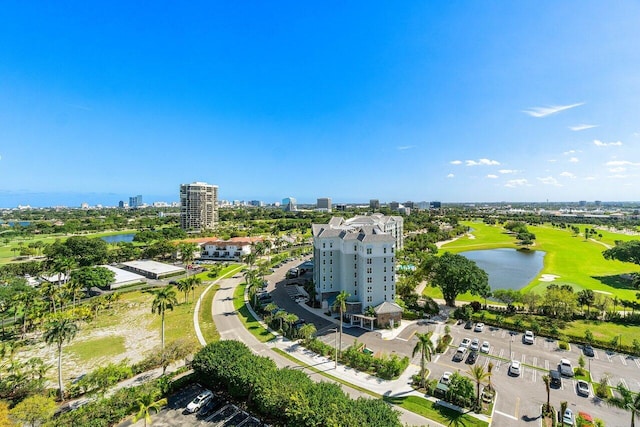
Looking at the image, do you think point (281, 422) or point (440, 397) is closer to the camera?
point (281, 422)

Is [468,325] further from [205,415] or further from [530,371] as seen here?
[205,415]

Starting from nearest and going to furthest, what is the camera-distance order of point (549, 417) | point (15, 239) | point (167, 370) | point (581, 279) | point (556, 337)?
point (549, 417) < point (167, 370) < point (556, 337) < point (581, 279) < point (15, 239)

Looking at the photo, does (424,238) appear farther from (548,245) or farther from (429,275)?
(429,275)

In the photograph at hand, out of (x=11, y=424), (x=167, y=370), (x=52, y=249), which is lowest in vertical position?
(x=167, y=370)

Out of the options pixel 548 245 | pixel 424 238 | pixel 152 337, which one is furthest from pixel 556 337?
pixel 548 245

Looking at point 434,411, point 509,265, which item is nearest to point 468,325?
point 434,411

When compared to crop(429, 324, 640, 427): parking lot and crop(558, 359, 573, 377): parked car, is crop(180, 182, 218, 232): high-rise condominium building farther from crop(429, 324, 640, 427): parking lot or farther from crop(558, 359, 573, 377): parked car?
crop(558, 359, 573, 377): parked car
